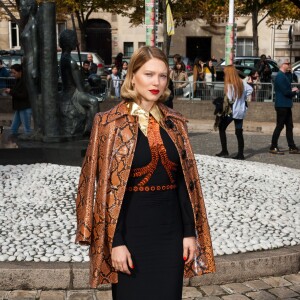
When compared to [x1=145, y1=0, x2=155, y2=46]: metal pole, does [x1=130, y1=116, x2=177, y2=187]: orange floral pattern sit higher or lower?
lower

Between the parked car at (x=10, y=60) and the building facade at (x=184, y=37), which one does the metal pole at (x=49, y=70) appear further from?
the building facade at (x=184, y=37)

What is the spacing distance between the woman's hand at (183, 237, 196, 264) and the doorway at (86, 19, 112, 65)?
153 feet

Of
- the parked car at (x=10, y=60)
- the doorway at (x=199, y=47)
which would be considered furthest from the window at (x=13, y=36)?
the parked car at (x=10, y=60)

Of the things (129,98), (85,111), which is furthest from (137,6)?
(129,98)

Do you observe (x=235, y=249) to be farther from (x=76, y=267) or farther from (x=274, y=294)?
(x=76, y=267)

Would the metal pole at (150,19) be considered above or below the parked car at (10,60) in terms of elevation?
above

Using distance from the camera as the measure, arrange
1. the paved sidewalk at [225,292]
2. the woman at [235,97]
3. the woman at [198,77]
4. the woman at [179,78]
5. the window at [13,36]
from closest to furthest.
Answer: the paved sidewalk at [225,292] → the woman at [235,97] → the woman at [198,77] → the woman at [179,78] → the window at [13,36]

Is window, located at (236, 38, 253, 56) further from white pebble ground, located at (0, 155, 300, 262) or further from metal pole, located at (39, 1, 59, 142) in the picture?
metal pole, located at (39, 1, 59, 142)

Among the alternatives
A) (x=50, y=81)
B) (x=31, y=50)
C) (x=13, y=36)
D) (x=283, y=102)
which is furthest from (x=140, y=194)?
(x=13, y=36)

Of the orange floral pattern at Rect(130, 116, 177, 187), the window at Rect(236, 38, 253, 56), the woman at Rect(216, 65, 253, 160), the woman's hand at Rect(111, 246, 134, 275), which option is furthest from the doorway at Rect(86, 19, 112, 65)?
the woman's hand at Rect(111, 246, 134, 275)

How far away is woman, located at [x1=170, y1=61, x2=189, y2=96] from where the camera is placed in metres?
19.6

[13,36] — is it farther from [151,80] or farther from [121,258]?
[121,258]

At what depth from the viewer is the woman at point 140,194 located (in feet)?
10.5

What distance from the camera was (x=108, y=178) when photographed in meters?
3.22
